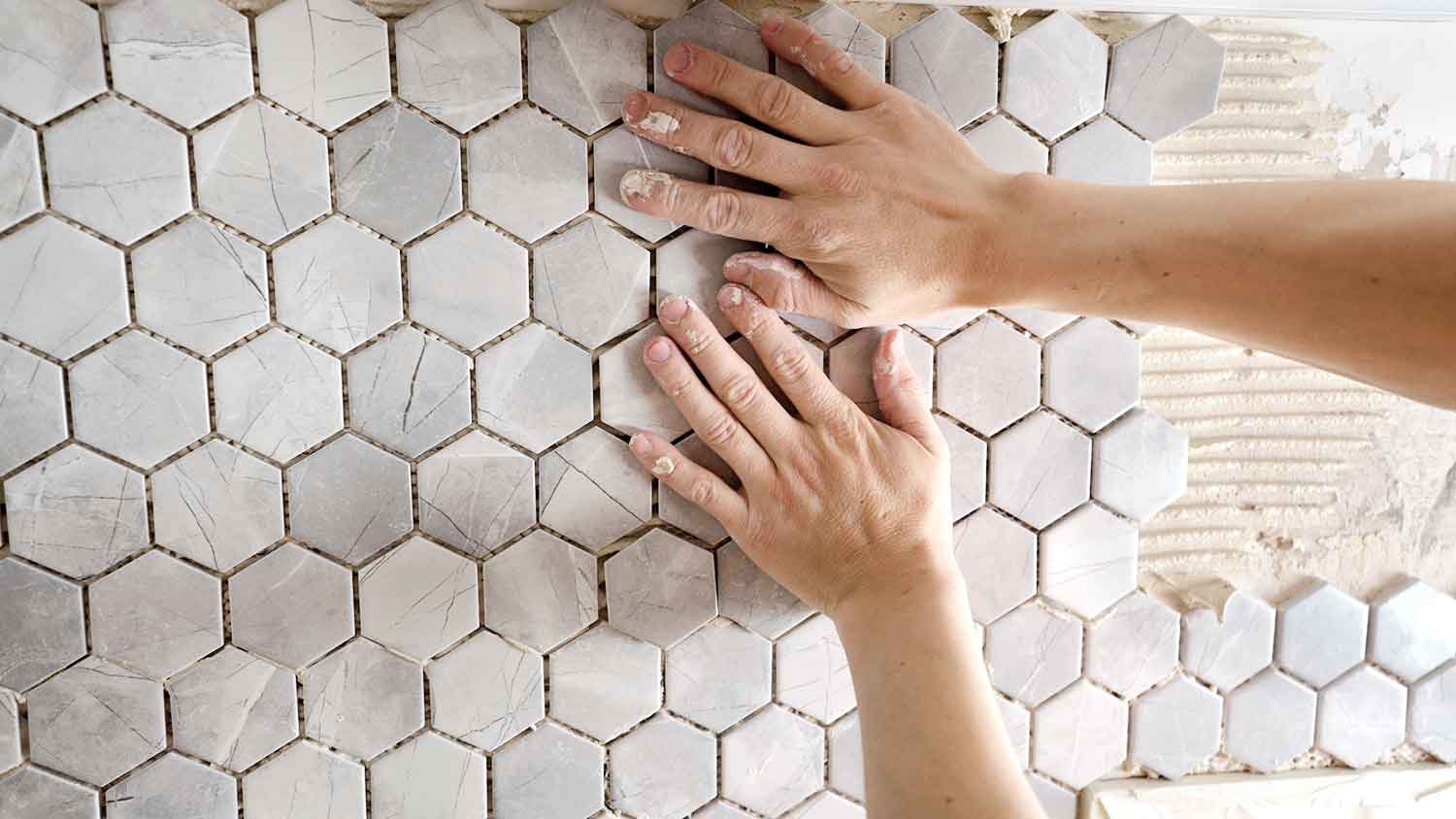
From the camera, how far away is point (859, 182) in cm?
86

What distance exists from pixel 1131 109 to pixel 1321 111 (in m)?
0.22

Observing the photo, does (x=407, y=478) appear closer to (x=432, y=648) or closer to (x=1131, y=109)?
(x=432, y=648)

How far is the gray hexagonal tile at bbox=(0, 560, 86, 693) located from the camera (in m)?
0.90

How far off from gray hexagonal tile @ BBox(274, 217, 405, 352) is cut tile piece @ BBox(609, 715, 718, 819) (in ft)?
1.60

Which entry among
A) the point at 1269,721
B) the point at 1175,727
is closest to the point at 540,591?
the point at 1175,727

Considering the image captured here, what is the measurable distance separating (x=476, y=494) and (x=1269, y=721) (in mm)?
895

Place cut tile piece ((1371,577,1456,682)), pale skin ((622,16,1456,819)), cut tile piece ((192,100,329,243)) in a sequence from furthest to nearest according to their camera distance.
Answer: cut tile piece ((1371,577,1456,682)), cut tile piece ((192,100,329,243)), pale skin ((622,16,1456,819))

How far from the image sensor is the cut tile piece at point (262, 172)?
2.89 ft

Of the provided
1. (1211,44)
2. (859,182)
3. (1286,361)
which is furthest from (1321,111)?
(859,182)

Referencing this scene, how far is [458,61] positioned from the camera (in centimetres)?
90

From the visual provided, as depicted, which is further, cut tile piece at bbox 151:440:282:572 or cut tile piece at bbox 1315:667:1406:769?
cut tile piece at bbox 1315:667:1406:769

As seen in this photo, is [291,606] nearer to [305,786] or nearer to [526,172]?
[305,786]

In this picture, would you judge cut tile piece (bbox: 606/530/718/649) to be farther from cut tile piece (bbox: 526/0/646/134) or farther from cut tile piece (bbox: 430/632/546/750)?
cut tile piece (bbox: 526/0/646/134)

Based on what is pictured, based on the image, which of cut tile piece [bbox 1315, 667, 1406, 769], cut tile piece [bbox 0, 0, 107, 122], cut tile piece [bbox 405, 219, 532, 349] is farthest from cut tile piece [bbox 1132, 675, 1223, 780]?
cut tile piece [bbox 0, 0, 107, 122]
